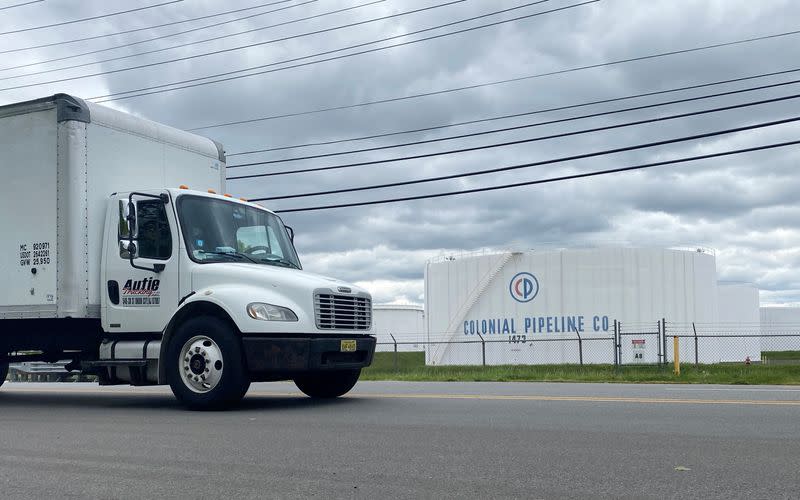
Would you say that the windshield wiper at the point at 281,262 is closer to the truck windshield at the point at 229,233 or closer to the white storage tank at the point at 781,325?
the truck windshield at the point at 229,233

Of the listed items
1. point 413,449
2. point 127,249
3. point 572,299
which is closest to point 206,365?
point 127,249

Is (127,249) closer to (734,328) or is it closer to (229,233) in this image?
(229,233)

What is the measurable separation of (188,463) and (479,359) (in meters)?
36.3

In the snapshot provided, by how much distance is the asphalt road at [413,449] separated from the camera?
552 cm

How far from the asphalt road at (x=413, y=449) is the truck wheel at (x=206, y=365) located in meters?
0.26

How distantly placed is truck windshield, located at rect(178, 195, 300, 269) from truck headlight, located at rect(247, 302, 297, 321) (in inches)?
42.4

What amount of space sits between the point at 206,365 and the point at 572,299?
108ft

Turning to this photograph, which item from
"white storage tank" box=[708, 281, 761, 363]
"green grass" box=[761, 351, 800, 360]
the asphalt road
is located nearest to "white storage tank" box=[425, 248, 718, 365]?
"white storage tank" box=[708, 281, 761, 363]

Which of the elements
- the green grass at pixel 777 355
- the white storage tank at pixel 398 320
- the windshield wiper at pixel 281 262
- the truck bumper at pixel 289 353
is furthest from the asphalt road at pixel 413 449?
the white storage tank at pixel 398 320

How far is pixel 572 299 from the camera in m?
41.6

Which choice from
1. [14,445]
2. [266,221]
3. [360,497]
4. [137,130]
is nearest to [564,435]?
[360,497]

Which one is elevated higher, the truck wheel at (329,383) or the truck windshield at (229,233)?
the truck windshield at (229,233)

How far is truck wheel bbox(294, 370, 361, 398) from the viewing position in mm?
12172

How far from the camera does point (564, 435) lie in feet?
25.3
